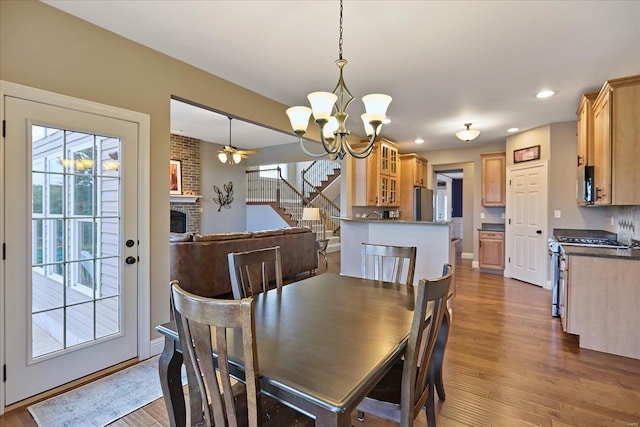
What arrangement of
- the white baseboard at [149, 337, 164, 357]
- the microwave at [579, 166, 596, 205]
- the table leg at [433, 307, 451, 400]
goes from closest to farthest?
1. the table leg at [433, 307, 451, 400]
2. the white baseboard at [149, 337, 164, 357]
3. the microwave at [579, 166, 596, 205]

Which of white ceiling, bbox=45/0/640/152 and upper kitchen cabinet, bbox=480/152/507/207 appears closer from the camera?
white ceiling, bbox=45/0/640/152

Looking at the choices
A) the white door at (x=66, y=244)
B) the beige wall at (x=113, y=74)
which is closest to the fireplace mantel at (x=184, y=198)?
the beige wall at (x=113, y=74)

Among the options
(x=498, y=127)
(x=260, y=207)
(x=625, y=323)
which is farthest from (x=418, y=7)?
(x=260, y=207)

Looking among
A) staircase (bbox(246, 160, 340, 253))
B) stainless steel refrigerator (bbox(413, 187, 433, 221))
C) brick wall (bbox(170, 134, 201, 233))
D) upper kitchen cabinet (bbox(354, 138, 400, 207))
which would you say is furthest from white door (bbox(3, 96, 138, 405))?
staircase (bbox(246, 160, 340, 253))

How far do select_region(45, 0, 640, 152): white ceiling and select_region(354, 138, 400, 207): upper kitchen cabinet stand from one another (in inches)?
59.1

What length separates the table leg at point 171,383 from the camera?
1379mm

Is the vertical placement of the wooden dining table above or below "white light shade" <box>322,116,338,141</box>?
below

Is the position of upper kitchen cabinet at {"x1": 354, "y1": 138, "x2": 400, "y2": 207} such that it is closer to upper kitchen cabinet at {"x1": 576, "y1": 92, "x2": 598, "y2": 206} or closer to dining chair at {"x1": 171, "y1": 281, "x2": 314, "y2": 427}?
upper kitchen cabinet at {"x1": 576, "y1": 92, "x2": 598, "y2": 206}

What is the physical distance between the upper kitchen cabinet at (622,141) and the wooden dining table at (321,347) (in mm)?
2498

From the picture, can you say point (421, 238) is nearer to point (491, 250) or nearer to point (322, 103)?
point (322, 103)

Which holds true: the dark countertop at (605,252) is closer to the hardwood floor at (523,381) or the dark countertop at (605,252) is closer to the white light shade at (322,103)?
the hardwood floor at (523,381)

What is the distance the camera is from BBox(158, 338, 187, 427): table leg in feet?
4.52

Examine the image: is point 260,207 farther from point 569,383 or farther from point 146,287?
point 569,383

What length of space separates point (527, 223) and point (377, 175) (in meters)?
2.71
